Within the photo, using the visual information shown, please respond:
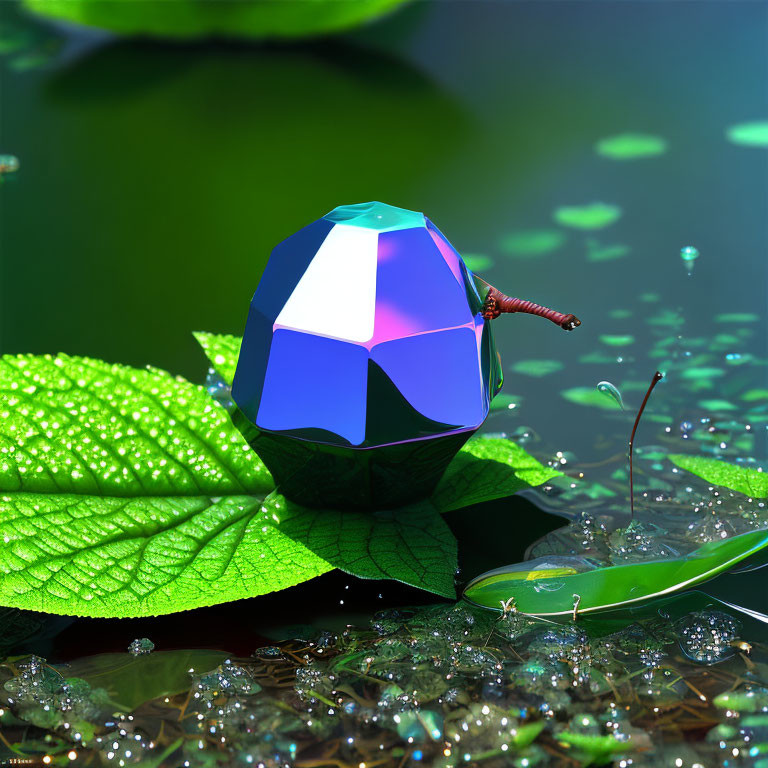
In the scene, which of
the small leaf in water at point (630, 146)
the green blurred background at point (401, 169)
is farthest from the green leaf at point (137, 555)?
the small leaf in water at point (630, 146)

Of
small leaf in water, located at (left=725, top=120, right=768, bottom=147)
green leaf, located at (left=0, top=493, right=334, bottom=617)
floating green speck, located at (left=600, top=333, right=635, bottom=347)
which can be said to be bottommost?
green leaf, located at (left=0, top=493, right=334, bottom=617)

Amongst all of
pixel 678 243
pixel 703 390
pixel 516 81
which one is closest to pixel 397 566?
pixel 703 390

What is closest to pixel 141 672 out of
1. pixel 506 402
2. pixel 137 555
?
pixel 137 555

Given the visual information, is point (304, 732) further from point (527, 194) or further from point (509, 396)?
point (527, 194)

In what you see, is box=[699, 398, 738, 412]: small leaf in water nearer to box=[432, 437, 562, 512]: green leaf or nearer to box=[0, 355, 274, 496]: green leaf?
box=[432, 437, 562, 512]: green leaf

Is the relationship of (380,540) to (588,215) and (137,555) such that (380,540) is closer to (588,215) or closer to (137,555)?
(137,555)

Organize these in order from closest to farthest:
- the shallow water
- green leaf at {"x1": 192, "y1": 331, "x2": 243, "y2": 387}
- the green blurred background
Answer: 1. the shallow water
2. green leaf at {"x1": 192, "y1": 331, "x2": 243, "y2": 387}
3. the green blurred background

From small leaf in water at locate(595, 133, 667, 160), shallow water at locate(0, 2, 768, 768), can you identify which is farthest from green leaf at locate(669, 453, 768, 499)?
small leaf in water at locate(595, 133, 667, 160)
